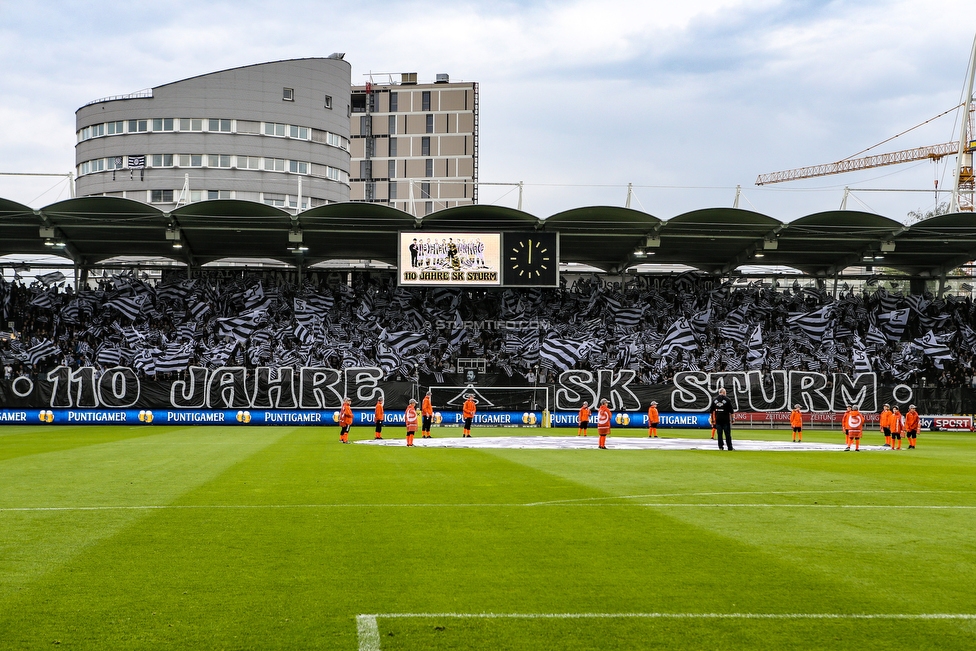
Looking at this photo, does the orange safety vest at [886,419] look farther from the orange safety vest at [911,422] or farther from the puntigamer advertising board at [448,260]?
the puntigamer advertising board at [448,260]

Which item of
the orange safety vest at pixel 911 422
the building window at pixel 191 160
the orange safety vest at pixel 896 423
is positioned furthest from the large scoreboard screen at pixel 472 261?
the building window at pixel 191 160

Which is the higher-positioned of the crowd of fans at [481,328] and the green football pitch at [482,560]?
the crowd of fans at [481,328]

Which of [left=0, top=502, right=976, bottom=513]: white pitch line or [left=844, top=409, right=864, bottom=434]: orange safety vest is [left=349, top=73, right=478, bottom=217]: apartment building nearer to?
[left=844, top=409, right=864, bottom=434]: orange safety vest

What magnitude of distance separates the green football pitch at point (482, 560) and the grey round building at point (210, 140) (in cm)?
7400

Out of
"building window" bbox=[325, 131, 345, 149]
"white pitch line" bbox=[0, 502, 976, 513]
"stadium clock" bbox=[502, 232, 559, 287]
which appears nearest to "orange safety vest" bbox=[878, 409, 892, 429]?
"white pitch line" bbox=[0, 502, 976, 513]

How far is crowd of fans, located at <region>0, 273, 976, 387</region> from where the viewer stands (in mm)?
50438

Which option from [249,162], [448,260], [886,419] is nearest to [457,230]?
[448,260]

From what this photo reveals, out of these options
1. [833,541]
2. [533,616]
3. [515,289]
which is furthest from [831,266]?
[533,616]

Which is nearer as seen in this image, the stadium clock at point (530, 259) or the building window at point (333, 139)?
the stadium clock at point (530, 259)

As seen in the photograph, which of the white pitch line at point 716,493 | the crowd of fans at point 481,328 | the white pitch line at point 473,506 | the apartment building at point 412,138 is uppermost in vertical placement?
the apartment building at point 412,138

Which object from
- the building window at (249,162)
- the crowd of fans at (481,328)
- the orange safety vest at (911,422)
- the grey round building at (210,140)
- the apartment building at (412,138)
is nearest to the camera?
the orange safety vest at (911,422)

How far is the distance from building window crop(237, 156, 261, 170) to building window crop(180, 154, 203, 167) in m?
3.75

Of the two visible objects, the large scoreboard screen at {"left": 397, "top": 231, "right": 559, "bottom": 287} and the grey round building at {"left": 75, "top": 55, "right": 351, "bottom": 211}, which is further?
the grey round building at {"left": 75, "top": 55, "right": 351, "bottom": 211}

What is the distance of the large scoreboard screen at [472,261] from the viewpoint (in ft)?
166
